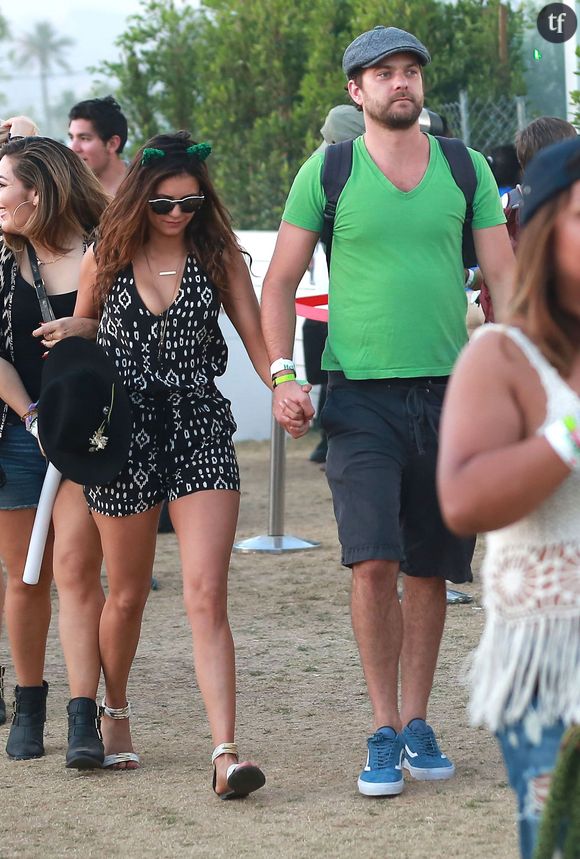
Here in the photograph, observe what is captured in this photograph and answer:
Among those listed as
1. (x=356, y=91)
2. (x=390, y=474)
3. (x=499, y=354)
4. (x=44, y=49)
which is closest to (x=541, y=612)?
(x=499, y=354)

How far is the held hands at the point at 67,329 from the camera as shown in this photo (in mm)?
4730

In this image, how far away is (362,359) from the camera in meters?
4.50

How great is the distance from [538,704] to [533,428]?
44cm

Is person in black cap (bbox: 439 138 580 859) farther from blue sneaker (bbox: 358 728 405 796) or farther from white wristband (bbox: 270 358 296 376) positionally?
white wristband (bbox: 270 358 296 376)

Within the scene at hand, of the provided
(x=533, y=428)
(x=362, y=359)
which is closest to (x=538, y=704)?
(x=533, y=428)

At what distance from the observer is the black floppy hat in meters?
4.48

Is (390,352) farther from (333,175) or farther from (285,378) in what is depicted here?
(333,175)

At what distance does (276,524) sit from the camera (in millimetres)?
8758

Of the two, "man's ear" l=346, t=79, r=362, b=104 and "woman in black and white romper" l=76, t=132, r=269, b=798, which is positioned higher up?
"man's ear" l=346, t=79, r=362, b=104

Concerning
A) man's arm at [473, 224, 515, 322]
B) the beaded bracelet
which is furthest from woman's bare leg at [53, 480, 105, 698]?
man's arm at [473, 224, 515, 322]

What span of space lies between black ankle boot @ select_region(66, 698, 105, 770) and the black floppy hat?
2.55 ft

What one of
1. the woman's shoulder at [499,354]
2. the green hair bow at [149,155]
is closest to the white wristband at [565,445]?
the woman's shoulder at [499,354]

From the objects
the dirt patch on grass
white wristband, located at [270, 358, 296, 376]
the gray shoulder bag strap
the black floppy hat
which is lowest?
the dirt patch on grass

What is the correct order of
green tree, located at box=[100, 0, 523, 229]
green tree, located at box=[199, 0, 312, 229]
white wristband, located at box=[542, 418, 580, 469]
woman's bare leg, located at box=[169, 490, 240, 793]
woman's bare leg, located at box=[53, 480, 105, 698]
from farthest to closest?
green tree, located at box=[199, 0, 312, 229], green tree, located at box=[100, 0, 523, 229], woman's bare leg, located at box=[53, 480, 105, 698], woman's bare leg, located at box=[169, 490, 240, 793], white wristband, located at box=[542, 418, 580, 469]
